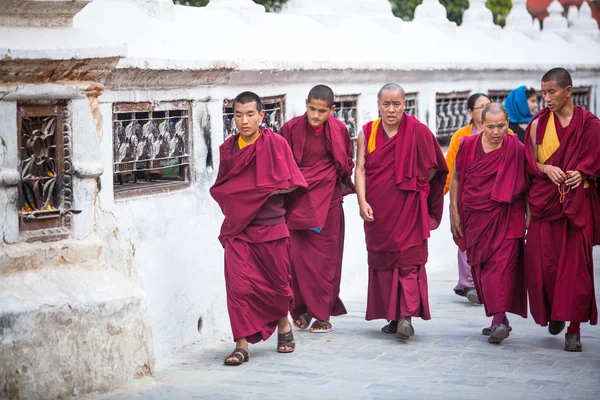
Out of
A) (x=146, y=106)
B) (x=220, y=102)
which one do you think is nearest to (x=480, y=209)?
(x=220, y=102)

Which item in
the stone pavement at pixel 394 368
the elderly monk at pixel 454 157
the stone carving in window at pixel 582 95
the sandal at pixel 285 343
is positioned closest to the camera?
the stone pavement at pixel 394 368

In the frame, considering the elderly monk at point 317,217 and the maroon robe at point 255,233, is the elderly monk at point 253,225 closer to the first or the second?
the maroon robe at point 255,233

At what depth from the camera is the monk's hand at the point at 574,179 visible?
666cm

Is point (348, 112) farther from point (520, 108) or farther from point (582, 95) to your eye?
point (582, 95)

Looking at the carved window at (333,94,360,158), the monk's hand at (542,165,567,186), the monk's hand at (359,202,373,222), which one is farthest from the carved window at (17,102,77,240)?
the carved window at (333,94,360,158)

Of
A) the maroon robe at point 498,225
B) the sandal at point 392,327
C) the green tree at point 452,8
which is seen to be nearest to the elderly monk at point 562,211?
the maroon robe at point 498,225

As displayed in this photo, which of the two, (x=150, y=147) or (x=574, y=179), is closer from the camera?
(x=150, y=147)

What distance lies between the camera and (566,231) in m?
6.78

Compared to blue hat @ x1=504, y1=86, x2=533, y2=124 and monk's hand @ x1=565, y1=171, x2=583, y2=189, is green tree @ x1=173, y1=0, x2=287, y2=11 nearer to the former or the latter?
blue hat @ x1=504, y1=86, x2=533, y2=124

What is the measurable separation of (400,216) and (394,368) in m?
1.26

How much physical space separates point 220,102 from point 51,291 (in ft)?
7.15

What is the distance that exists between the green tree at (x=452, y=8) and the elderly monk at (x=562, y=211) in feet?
39.8

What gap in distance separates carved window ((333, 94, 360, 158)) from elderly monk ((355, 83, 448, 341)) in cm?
166

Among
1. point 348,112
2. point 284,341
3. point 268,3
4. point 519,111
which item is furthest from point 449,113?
point 268,3
